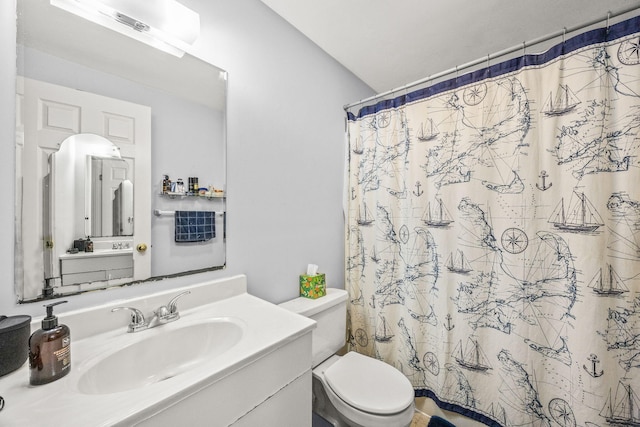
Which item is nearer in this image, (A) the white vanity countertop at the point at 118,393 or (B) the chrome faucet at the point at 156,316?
(A) the white vanity countertop at the point at 118,393

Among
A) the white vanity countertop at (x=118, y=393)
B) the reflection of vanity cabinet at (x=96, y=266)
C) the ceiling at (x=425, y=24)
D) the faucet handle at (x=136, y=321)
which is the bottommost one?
the white vanity countertop at (x=118, y=393)

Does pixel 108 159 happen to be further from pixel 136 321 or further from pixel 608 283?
pixel 608 283

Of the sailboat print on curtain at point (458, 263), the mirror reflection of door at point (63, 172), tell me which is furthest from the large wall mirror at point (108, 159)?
the sailboat print on curtain at point (458, 263)

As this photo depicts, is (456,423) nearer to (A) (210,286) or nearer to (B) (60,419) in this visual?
(A) (210,286)

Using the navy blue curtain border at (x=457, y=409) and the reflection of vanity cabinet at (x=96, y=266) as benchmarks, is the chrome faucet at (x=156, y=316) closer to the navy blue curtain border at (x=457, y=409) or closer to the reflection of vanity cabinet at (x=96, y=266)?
the reflection of vanity cabinet at (x=96, y=266)

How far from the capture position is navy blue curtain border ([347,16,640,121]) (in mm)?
989

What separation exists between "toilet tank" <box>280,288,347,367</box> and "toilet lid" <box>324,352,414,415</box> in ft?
0.30

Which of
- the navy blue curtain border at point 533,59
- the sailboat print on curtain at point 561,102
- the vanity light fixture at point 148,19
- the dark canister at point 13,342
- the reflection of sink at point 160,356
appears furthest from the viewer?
the sailboat print on curtain at point 561,102

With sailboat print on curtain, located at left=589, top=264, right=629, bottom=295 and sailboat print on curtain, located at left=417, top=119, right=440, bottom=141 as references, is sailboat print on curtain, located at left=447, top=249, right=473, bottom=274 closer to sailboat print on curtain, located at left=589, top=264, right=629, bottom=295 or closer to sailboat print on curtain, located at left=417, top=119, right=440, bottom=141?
sailboat print on curtain, located at left=589, top=264, right=629, bottom=295

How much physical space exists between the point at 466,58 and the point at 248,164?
166cm

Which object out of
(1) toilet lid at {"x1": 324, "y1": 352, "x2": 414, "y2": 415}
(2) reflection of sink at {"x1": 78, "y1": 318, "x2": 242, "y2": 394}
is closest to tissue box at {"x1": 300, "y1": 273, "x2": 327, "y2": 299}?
(1) toilet lid at {"x1": 324, "y1": 352, "x2": 414, "y2": 415}

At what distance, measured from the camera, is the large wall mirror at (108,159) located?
2.59 feet

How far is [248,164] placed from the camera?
4.32 feet

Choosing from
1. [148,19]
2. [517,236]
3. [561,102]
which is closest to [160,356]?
[148,19]
